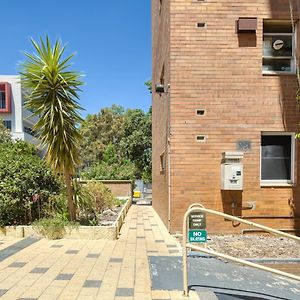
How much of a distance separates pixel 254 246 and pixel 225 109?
3.38 meters

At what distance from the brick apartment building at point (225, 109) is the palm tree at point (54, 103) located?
8.07 feet

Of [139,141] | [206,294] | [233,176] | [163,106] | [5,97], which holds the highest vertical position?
[5,97]

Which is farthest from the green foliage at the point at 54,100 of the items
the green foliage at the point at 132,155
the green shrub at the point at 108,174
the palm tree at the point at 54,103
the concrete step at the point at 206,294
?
the green shrub at the point at 108,174

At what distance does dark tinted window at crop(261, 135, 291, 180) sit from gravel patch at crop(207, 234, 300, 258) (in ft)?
5.12

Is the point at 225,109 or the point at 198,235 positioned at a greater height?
the point at 225,109

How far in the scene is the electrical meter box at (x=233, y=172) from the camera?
28.9 ft

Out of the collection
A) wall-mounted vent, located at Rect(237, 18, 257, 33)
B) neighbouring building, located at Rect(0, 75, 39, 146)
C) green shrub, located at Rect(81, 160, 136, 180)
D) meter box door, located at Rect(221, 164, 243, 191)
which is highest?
neighbouring building, located at Rect(0, 75, 39, 146)

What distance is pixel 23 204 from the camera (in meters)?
9.05

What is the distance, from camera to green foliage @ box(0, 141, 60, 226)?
28.4 feet

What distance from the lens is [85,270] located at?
19.0 ft

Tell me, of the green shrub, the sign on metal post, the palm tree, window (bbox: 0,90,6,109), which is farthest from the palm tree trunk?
window (bbox: 0,90,6,109)

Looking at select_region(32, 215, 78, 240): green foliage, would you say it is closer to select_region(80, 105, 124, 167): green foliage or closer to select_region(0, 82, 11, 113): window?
select_region(0, 82, 11, 113): window

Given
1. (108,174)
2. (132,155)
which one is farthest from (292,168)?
(132,155)

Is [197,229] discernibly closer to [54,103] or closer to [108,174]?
[54,103]
